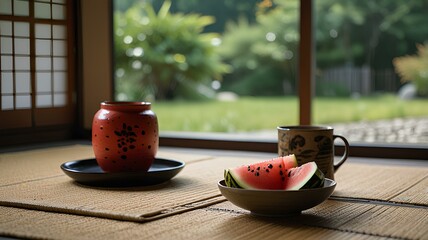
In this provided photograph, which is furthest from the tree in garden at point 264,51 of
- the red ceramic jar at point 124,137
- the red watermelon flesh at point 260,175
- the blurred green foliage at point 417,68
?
the red watermelon flesh at point 260,175

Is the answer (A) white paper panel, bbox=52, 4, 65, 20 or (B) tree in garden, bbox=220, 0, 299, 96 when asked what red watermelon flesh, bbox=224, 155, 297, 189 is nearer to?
(A) white paper panel, bbox=52, 4, 65, 20

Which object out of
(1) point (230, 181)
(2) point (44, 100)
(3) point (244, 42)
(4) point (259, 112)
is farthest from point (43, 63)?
(3) point (244, 42)

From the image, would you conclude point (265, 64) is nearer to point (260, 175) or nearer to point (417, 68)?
point (417, 68)

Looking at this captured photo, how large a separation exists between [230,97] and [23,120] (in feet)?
19.3

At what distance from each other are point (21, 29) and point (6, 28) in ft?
0.37

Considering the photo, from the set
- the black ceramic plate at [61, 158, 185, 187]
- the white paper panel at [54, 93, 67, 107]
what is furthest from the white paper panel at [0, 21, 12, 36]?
the black ceramic plate at [61, 158, 185, 187]

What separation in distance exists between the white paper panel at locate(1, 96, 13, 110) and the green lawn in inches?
198

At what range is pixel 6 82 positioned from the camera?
3885 millimetres

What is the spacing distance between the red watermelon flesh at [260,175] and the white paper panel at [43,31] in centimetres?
265

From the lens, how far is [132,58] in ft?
28.7

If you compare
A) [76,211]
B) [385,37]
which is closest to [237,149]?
[76,211]

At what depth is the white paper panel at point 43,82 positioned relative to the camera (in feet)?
13.4

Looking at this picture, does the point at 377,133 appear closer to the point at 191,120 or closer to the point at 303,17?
the point at 191,120

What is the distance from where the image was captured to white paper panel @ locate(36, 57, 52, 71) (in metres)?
4.06
